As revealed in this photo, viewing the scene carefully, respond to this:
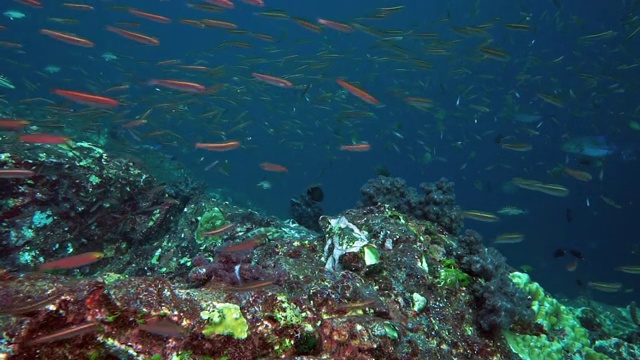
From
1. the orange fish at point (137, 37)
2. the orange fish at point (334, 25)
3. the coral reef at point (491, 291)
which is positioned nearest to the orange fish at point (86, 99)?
the orange fish at point (137, 37)

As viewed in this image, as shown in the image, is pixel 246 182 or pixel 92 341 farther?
pixel 246 182

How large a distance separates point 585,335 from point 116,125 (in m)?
15.7

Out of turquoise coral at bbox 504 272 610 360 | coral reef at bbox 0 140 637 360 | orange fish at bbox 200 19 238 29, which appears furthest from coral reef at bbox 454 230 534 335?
Answer: orange fish at bbox 200 19 238 29

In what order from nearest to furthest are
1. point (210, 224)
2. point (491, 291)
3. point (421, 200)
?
point (491, 291), point (421, 200), point (210, 224)

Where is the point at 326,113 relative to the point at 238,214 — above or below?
below

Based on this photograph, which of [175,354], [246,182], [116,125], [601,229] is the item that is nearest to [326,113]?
[246,182]

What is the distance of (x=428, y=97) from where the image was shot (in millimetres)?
36312

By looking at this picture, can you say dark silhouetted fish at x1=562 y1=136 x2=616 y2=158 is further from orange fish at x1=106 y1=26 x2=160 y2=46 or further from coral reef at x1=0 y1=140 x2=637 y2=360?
orange fish at x1=106 y1=26 x2=160 y2=46

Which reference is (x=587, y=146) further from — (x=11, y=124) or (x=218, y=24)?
(x=11, y=124)

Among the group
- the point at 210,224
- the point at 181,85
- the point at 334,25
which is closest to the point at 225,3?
the point at 181,85

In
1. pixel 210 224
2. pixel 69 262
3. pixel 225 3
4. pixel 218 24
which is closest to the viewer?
pixel 69 262

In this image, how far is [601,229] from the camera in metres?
43.2

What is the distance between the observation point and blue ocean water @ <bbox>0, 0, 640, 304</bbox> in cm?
1541

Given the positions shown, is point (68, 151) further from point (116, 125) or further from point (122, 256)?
point (116, 125)
